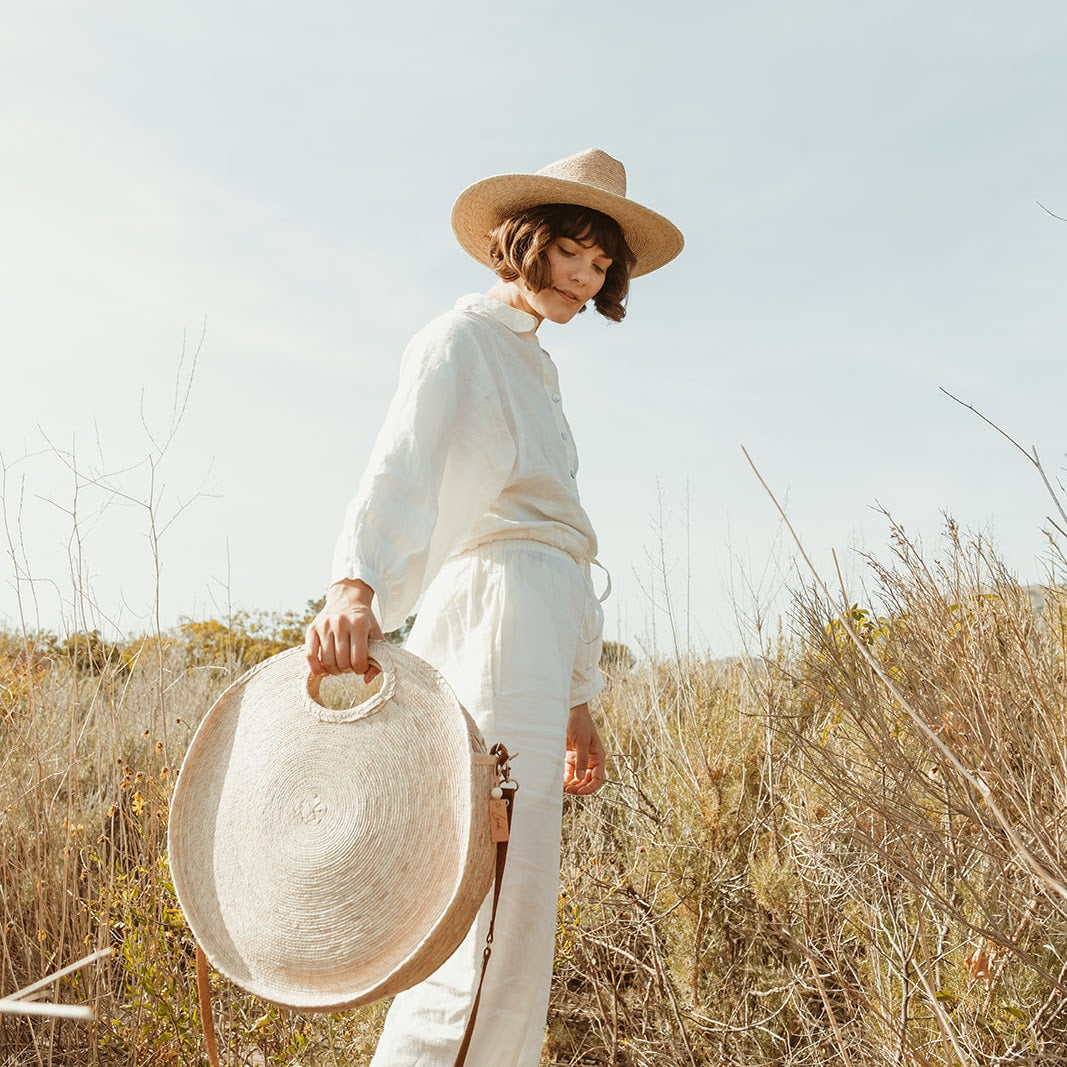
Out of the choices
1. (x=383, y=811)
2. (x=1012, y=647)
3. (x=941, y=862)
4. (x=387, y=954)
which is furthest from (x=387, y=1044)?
(x=941, y=862)

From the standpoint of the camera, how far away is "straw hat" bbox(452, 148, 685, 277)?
2.12 m

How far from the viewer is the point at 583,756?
2.28 m

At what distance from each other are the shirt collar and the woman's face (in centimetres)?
6

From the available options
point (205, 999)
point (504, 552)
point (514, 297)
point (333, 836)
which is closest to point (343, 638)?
point (333, 836)

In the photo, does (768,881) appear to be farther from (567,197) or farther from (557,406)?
(567,197)

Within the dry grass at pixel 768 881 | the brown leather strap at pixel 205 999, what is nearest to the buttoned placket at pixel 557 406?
the dry grass at pixel 768 881

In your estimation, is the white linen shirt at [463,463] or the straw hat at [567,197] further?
the straw hat at [567,197]

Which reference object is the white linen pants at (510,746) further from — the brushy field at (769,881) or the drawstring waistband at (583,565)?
the brushy field at (769,881)

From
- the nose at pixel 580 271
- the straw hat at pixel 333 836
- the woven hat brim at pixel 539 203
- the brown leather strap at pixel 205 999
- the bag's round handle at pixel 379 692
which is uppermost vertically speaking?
the woven hat brim at pixel 539 203

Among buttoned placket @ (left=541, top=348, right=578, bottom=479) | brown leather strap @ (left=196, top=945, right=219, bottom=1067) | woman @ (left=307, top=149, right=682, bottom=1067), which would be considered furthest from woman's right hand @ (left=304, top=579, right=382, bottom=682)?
buttoned placket @ (left=541, top=348, right=578, bottom=479)

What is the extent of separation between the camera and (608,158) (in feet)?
7.14

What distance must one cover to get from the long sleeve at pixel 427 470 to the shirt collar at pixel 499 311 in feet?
0.27

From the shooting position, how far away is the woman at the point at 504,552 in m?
1.62

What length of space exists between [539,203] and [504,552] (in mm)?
814
